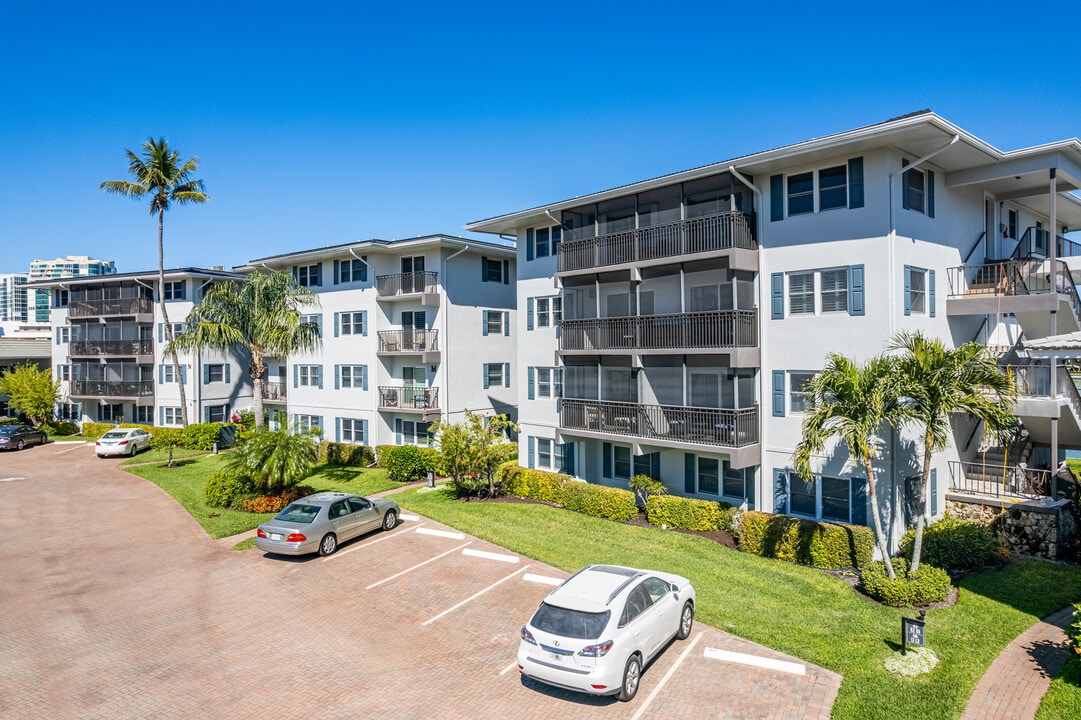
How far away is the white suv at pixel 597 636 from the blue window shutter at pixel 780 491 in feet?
30.4

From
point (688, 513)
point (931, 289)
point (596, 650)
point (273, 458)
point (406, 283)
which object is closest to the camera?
point (596, 650)

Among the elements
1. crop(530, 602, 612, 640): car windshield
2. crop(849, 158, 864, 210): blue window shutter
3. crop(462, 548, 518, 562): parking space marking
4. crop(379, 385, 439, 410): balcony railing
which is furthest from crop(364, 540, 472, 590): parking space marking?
crop(849, 158, 864, 210): blue window shutter

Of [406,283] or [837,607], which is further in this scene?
[406,283]

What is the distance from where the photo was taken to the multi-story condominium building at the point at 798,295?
18.5m

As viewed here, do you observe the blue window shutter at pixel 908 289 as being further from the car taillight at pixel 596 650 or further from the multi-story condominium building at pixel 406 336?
the multi-story condominium building at pixel 406 336

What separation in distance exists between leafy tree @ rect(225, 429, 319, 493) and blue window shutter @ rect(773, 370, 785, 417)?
56.7 feet

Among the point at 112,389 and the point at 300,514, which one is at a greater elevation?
the point at 112,389

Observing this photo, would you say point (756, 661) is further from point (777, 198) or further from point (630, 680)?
point (777, 198)

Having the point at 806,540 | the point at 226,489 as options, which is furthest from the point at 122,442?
the point at 806,540

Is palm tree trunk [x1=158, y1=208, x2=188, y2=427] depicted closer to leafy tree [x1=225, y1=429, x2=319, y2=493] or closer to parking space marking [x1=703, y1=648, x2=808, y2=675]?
leafy tree [x1=225, y1=429, x2=319, y2=493]

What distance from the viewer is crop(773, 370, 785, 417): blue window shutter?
20281 mm

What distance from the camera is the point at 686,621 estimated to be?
13516 mm

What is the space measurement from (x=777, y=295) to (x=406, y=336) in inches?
764

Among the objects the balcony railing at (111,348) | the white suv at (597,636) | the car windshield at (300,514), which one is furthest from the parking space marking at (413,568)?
the balcony railing at (111,348)
